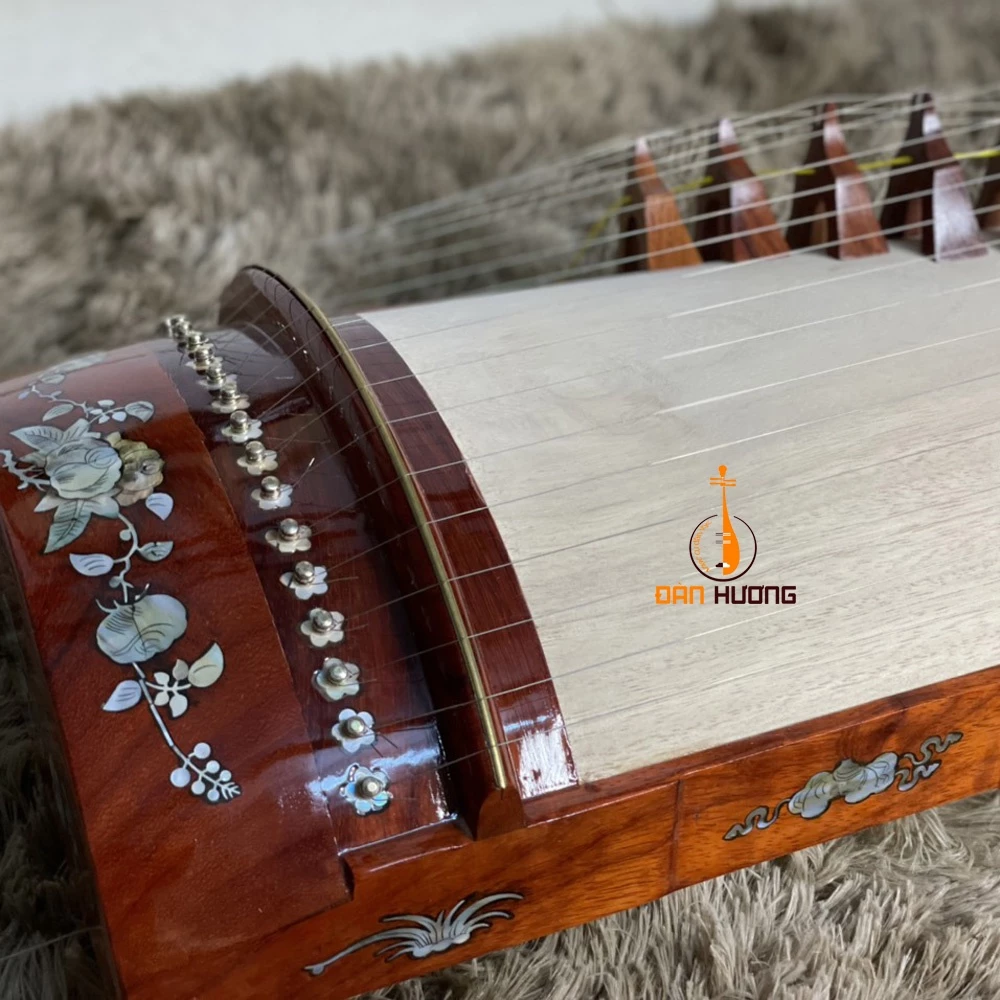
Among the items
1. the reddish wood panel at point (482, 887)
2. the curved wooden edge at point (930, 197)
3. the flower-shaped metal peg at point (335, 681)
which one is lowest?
the reddish wood panel at point (482, 887)

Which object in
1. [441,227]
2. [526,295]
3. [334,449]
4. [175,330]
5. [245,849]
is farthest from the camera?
[441,227]

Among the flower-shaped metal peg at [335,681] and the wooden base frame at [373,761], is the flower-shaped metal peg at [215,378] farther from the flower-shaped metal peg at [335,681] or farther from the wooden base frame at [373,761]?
the flower-shaped metal peg at [335,681]

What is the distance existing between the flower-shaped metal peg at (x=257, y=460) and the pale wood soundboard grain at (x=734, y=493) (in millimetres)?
100

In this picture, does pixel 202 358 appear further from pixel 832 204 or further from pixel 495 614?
pixel 832 204

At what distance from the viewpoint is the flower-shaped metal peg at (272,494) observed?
559 millimetres

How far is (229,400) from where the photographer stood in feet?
2.01

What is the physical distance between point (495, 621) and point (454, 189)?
78 centimetres

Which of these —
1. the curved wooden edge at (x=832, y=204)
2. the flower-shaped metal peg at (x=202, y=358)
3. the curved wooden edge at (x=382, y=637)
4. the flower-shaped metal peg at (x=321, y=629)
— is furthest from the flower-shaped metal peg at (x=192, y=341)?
the curved wooden edge at (x=832, y=204)

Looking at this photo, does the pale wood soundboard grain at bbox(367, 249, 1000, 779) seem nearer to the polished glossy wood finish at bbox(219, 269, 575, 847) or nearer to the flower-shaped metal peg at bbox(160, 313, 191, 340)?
the polished glossy wood finish at bbox(219, 269, 575, 847)

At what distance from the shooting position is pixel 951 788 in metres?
0.63

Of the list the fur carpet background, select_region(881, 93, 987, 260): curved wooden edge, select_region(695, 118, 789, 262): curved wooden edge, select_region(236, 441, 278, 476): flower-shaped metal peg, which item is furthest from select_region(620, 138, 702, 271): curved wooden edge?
select_region(236, 441, 278, 476): flower-shaped metal peg

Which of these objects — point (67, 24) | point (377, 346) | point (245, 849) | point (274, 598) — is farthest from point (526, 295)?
point (67, 24)

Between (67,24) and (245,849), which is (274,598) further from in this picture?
(67,24)

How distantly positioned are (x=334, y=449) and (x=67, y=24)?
933 mm
